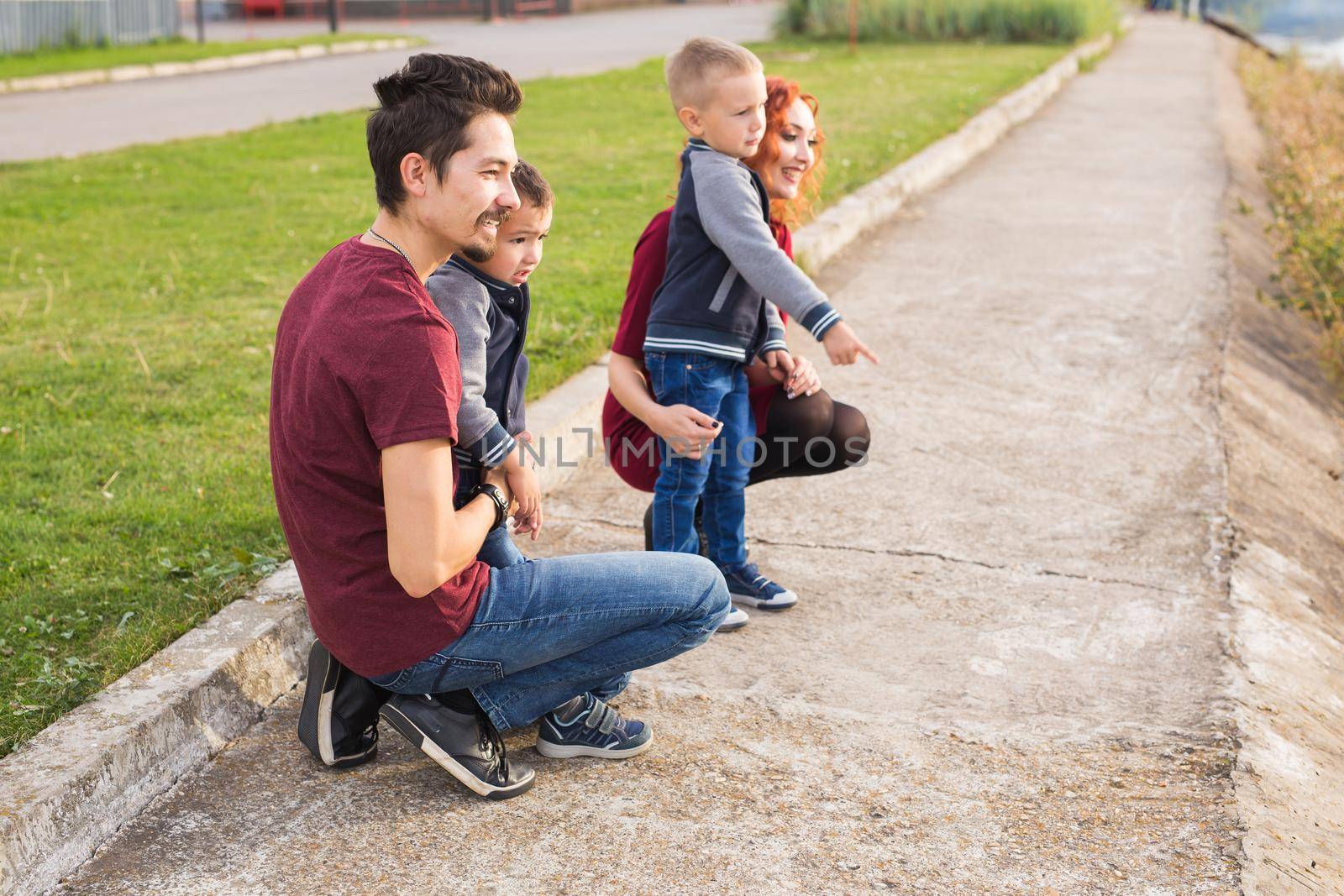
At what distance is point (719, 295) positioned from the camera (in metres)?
3.36

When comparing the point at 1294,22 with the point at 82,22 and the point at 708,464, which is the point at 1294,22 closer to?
the point at 82,22

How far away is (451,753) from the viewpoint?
2701mm

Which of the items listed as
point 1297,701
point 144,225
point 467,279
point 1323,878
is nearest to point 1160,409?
point 1297,701

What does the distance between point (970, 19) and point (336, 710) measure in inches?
749

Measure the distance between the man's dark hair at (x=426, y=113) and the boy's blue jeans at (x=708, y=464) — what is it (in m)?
1.11

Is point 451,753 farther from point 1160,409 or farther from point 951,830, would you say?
point 1160,409

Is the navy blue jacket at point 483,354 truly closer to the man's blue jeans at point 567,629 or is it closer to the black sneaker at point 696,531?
the man's blue jeans at point 567,629

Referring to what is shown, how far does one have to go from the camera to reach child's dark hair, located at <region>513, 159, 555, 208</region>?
2.84m

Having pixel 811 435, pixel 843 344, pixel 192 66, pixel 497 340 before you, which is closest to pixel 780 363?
pixel 811 435

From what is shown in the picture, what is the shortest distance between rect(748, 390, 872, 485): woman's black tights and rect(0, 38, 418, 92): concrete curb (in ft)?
44.9

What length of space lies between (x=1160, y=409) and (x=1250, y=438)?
0.35 meters

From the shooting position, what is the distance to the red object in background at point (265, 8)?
2598 centimetres

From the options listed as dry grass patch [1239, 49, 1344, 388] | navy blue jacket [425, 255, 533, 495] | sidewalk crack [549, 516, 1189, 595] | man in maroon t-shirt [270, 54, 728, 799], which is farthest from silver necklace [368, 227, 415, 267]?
dry grass patch [1239, 49, 1344, 388]

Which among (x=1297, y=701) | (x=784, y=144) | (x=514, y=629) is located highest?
(x=784, y=144)
